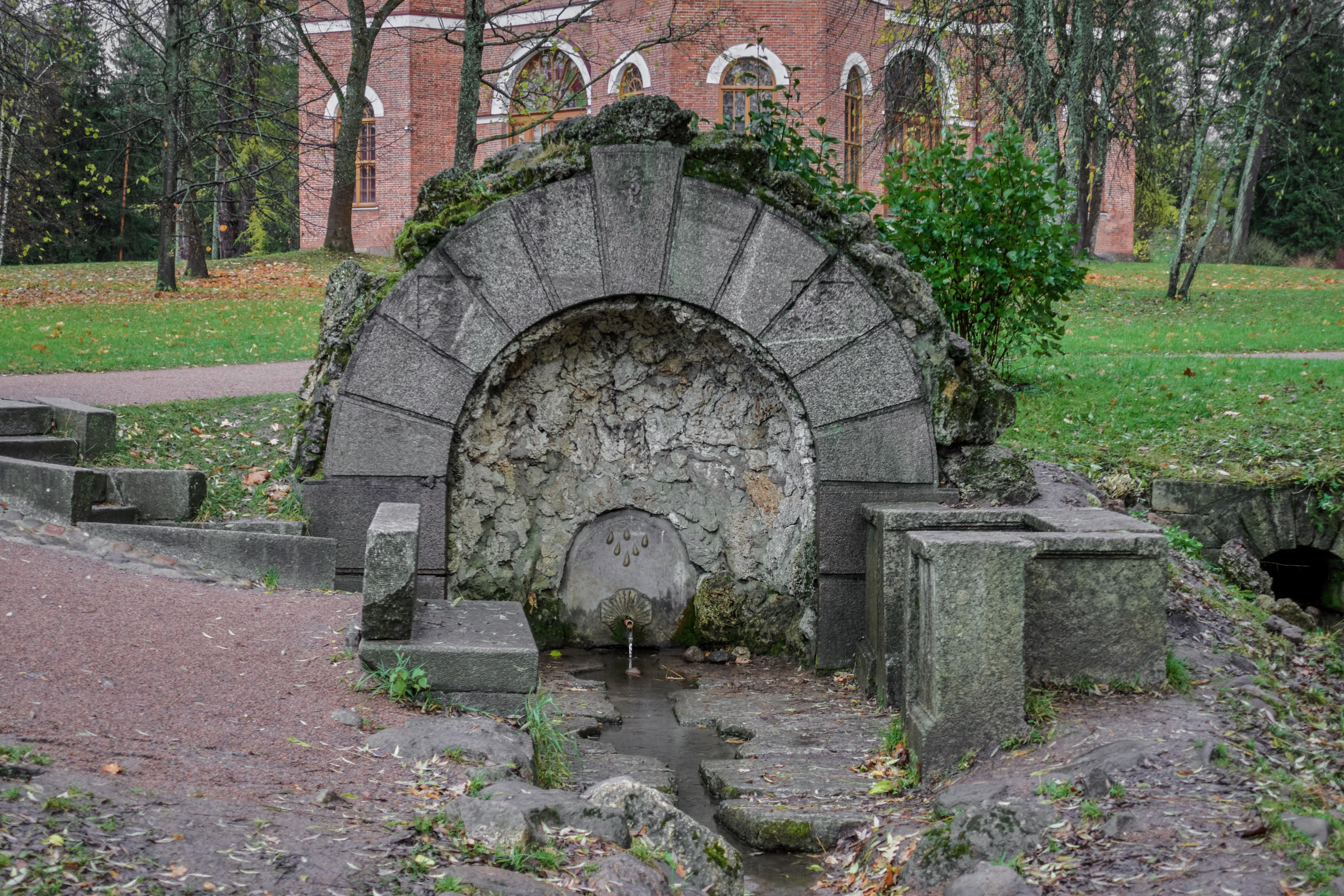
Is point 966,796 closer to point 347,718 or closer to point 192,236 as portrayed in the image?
point 347,718

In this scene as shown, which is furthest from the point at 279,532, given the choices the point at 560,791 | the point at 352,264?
the point at 560,791

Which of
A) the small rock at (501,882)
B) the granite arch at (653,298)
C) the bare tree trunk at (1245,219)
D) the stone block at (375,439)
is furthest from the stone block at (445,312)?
the bare tree trunk at (1245,219)

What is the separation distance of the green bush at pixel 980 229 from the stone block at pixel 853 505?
8.97 feet

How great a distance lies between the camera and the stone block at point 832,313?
237 inches

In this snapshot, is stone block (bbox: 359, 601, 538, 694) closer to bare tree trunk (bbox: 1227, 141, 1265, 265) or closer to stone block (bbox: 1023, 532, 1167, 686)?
stone block (bbox: 1023, 532, 1167, 686)

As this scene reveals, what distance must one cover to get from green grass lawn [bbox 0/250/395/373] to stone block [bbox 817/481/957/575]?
7.41 meters

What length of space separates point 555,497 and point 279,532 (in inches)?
63.6

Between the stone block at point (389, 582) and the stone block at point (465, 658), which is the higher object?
the stone block at point (389, 582)

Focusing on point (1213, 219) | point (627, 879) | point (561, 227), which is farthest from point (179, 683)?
point (1213, 219)

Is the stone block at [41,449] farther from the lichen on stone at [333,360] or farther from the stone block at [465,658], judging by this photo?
the stone block at [465,658]

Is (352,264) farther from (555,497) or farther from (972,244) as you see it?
(972,244)

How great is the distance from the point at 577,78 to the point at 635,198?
2130cm

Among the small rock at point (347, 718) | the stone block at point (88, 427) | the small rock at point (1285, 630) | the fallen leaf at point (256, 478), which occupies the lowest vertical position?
the small rock at point (347, 718)

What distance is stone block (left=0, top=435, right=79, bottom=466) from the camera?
21.0 feet
